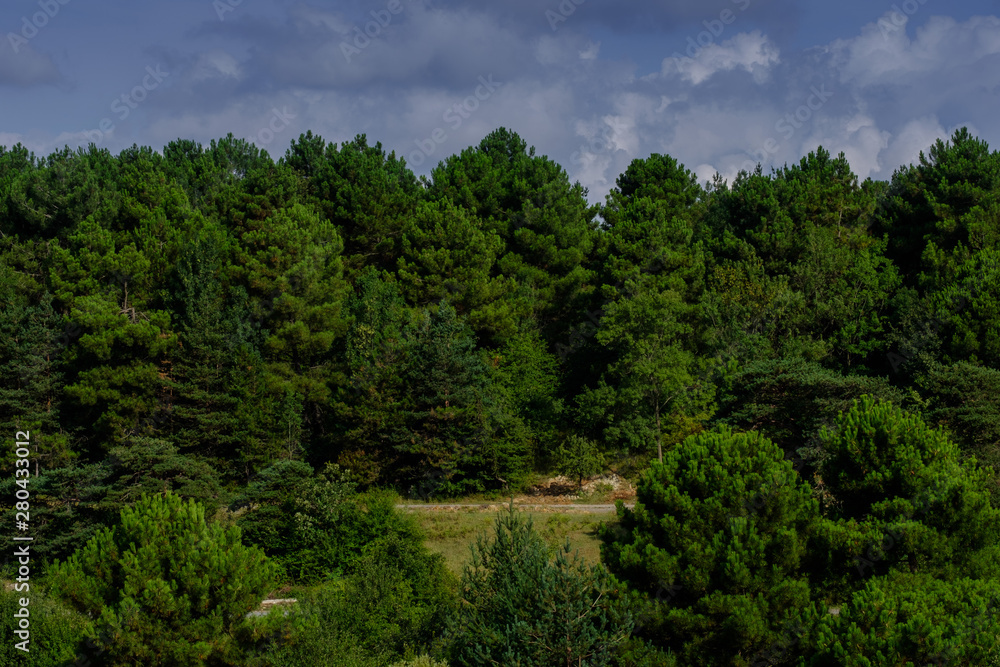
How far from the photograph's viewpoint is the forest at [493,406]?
661 inches

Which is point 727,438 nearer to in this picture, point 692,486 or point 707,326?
point 692,486

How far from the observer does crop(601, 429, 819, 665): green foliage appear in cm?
1678

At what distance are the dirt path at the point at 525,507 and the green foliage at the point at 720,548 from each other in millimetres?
17730

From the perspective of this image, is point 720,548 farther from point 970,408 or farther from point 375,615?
point 970,408

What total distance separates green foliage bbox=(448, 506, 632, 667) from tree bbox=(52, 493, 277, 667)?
15.1 feet

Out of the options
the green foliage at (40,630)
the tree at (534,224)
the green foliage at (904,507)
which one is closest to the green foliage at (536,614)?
the green foliage at (904,507)

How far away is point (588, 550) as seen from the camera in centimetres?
3048

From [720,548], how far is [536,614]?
4308 mm

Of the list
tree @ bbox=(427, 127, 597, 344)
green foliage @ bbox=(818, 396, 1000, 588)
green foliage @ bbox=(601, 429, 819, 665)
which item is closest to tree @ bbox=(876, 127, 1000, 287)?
tree @ bbox=(427, 127, 597, 344)

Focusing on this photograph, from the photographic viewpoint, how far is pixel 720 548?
17172 mm

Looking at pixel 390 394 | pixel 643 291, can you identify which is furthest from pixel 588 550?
pixel 643 291

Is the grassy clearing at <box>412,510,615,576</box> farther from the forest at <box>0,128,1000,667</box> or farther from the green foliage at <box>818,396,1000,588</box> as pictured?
the green foliage at <box>818,396,1000,588</box>

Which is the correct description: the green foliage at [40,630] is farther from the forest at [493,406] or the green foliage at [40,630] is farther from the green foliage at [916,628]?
the green foliage at [916,628]

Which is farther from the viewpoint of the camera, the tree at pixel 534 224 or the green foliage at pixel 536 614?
the tree at pixel 534 224
